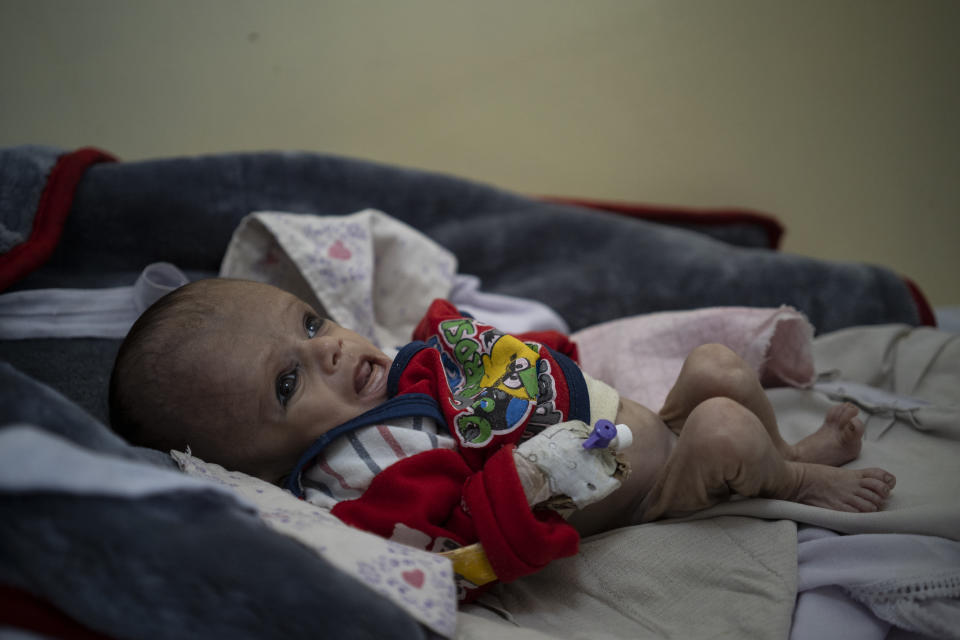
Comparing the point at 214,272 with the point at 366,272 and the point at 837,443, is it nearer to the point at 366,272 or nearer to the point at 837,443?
the point at 366,272

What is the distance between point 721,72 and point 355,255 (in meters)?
1.10

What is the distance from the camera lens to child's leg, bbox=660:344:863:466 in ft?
2.93

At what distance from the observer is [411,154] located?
1716 millimetres

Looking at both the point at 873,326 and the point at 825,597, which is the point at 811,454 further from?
the point at 873,326

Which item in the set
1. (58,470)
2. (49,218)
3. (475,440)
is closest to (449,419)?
(475,440)

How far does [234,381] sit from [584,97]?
4.05 feet

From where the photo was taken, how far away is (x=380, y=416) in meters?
0.85

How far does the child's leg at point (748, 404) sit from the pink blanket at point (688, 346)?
0.13m

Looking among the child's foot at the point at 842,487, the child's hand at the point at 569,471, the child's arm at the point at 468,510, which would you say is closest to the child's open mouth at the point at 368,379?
the child's arm at the point at 468,510

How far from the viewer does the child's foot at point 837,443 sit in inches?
36.3

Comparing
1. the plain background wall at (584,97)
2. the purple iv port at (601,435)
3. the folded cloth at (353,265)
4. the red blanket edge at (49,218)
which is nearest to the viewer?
the purple iv port at (601,435)

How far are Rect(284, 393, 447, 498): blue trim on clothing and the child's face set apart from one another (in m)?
0.02

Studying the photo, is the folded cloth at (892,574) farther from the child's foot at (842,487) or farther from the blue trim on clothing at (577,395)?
the blue trim on clothing at (577,395)

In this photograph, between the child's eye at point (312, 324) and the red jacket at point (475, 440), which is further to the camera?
the child's eye at point (312, 324)
